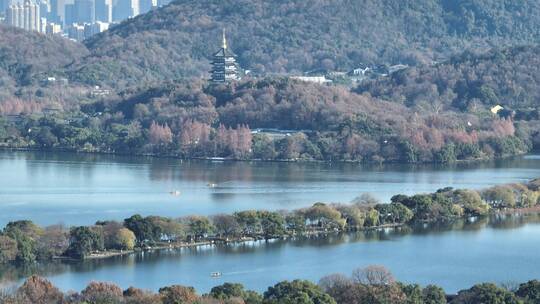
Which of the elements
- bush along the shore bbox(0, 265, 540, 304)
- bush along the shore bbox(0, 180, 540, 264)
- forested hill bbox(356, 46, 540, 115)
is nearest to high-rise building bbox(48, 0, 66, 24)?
forested hill bbox(356, 46, 540, 115)

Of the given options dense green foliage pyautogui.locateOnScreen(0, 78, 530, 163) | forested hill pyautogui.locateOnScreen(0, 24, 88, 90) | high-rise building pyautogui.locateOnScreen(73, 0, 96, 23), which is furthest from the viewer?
high-rise building pyautogui.locateOnScreen(73, 0, 96, 23)

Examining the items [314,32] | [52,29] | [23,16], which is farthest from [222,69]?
[52,29]

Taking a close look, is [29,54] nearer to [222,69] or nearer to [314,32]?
[314,32]

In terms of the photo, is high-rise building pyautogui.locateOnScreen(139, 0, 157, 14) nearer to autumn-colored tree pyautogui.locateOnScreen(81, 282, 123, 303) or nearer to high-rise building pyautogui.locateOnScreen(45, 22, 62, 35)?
high-rise building pyautogui.locateOnScreen(45, 22, 62, 35)

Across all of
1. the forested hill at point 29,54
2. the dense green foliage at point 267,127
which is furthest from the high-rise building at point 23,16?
the dense green foliage at point 267,127

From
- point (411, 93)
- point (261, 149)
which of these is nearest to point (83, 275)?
point (261, 149)

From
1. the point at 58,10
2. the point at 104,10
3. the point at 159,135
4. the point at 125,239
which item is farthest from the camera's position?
the point at 58,10

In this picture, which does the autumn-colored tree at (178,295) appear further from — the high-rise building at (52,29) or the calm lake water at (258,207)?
the high-rise building at (52,29)
